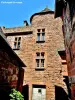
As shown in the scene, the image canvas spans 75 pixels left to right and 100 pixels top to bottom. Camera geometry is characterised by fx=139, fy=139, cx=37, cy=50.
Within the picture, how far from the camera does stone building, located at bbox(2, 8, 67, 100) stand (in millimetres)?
13164

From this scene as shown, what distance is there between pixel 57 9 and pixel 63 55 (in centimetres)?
313

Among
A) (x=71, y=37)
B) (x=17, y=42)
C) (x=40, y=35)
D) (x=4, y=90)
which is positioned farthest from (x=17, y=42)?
(x=71, y=37)

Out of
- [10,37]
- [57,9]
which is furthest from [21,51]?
[57,9]

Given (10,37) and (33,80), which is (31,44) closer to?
(10,37)

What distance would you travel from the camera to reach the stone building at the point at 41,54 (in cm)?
1316

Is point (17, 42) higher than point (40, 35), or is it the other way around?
point (40, 35)

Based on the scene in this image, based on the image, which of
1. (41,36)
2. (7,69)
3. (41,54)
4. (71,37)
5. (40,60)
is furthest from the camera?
(41,36)

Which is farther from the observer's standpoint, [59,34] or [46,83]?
[59,34]

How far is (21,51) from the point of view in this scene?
1532 centimetres

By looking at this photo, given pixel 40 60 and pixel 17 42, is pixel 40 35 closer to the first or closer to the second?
pixel 17 42

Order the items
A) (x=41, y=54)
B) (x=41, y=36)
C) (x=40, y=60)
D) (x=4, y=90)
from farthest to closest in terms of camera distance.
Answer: (x=41, y=36), (x=41, y=54), (x=40, y=60), (x=4, y=90)

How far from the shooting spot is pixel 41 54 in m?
14.6

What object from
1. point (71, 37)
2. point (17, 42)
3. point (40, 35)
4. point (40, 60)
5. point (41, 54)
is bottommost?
point (71, 37)

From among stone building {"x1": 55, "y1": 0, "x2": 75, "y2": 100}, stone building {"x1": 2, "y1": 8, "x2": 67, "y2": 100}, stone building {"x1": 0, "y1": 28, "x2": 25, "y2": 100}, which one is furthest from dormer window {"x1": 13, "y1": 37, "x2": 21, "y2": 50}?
stone building {"x1": 55, "y1": 0, "x2": 75, "y2": 100}
